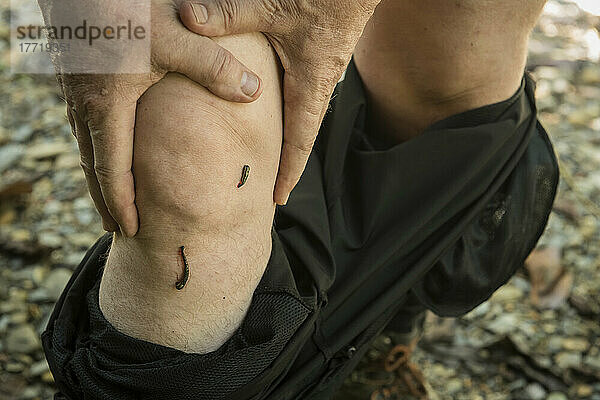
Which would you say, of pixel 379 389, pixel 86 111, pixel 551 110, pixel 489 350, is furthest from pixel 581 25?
pixel 86 111

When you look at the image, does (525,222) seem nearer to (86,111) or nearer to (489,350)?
(489,350)

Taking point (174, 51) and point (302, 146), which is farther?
point (302, 146)

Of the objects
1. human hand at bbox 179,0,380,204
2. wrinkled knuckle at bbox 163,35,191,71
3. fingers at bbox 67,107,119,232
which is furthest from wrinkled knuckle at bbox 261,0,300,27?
fingers at bbox 67,107,119,232

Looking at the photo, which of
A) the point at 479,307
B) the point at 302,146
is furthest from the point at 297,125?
the point at 479,307

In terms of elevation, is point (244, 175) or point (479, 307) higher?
point (244, 175)

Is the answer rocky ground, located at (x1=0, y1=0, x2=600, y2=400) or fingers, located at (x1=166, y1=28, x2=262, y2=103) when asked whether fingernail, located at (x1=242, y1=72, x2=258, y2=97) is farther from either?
rocky ground, located at (x1=0, y1=0, x2=600, y2=400)

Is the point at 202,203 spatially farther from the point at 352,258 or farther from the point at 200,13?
the point at 352,258

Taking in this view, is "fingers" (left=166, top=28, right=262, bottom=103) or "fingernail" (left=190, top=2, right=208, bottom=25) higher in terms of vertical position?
"fingernail" (left=190, top=2, right=208, bottom=25)
